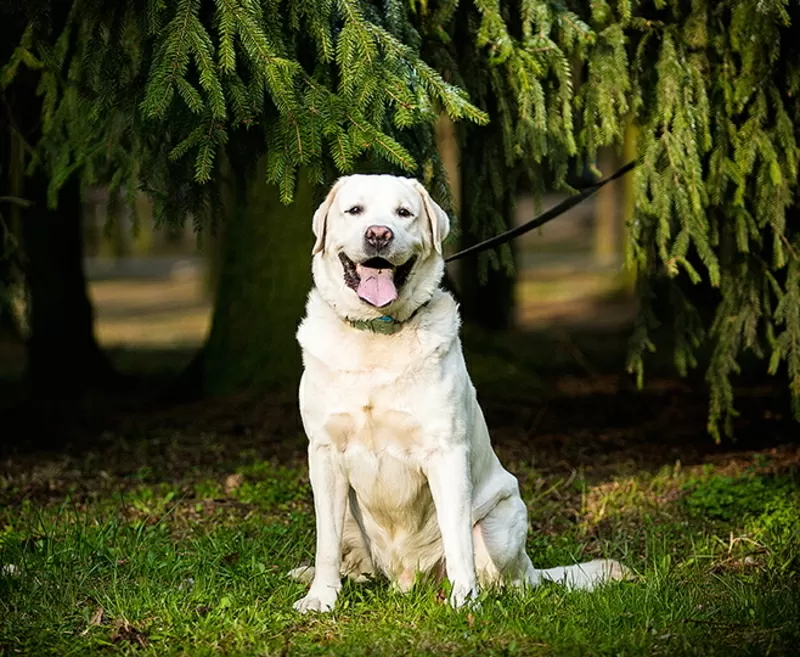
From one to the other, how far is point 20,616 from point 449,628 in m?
1.61

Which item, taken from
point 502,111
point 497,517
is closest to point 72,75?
point 502,111

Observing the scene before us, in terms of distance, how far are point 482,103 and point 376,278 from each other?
1.85 metres

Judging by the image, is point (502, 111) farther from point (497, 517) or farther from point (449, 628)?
point (449, 628)

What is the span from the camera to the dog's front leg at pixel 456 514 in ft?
14.2

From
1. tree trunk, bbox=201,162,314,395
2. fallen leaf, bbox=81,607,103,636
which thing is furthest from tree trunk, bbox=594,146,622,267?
fallen leaf, bbox=81,607,103,636

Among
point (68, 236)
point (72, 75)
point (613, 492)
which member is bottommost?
point (613, 492)

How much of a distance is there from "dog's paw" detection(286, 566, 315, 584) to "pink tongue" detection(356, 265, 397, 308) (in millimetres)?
1239

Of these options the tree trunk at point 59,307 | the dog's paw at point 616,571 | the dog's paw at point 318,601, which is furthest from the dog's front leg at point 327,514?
the tree trunk at point 59,307

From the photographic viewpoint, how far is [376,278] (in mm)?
4418

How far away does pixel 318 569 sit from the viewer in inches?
177

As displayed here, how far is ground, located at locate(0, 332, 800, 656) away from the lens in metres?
4.01

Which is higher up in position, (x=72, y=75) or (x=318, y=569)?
(x=72, y=75)

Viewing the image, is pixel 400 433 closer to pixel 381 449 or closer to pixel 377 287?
pixel 381 449

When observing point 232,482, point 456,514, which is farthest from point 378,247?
point 232,482
